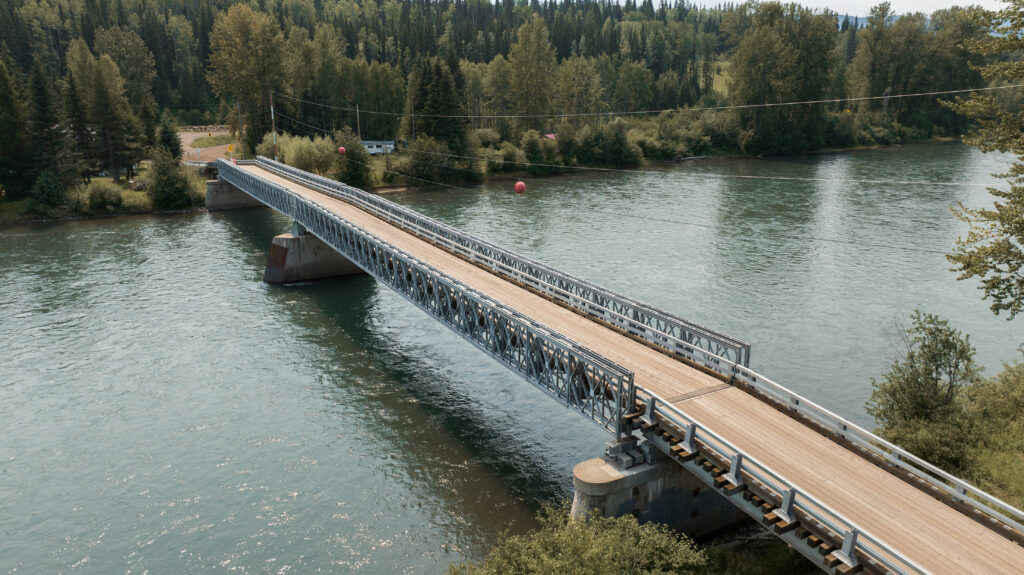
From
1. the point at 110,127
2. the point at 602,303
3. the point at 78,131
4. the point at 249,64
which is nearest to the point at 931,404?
the point at 602,303

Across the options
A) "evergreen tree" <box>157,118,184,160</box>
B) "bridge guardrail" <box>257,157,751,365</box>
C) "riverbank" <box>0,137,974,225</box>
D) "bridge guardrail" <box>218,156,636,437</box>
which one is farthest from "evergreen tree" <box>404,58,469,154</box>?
"bridge guardrail" <box>218,156,636,437</box>

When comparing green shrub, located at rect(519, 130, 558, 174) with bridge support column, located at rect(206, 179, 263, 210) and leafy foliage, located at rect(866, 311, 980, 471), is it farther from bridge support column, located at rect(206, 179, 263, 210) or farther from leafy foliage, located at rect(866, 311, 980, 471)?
leafy foliage, located at rect(866, 311, 980, 471)

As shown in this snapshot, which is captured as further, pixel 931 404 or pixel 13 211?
pixel 13 211

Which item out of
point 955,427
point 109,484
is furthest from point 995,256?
point 109,484

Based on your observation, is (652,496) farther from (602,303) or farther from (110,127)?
(110,127)

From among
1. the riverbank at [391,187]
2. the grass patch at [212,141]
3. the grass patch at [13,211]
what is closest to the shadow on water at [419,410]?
the riverbank at [391,187]

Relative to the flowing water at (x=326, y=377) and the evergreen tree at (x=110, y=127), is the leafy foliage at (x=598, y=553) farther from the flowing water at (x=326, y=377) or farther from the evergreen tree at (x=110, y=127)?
the evergreen tree at (x=110, y=127)

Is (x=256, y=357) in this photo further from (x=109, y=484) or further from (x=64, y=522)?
(x=64, y=522)
